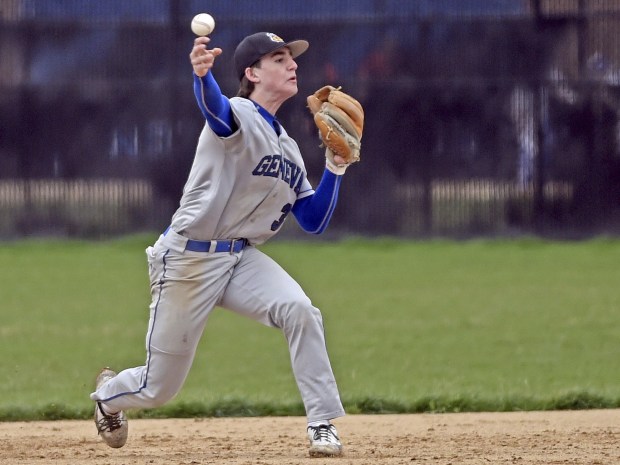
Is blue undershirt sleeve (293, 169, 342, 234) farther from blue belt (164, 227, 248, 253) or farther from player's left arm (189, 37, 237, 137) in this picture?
player's left arm (189, 37, 237, 137)

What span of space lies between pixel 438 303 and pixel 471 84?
4597 millimetres

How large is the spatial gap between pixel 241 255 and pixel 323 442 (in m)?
0.84

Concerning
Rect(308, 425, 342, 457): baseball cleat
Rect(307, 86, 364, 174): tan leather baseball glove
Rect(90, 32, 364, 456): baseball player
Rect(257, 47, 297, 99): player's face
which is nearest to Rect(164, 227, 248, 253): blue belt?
Rect(90, 32, 364, 456): baseball player

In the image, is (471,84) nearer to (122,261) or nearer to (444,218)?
(444,218)

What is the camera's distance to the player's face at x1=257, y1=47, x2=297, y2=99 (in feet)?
18.2

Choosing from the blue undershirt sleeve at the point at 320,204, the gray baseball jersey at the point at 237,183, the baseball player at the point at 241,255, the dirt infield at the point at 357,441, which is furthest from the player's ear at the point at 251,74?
the dirt infield at the point at 357,441

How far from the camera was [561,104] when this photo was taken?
15469mm

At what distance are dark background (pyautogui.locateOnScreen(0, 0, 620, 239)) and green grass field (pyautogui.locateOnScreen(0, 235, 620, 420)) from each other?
0.53m

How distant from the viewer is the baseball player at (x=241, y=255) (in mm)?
5363

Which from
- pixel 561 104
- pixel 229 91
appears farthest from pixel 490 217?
pixel 229 91

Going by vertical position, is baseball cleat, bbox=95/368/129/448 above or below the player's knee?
below

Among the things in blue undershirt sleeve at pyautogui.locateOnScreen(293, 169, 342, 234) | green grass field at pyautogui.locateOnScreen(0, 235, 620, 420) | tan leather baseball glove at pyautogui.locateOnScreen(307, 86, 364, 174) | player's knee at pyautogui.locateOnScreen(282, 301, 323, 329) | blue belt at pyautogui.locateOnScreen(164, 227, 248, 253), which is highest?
tan leather baseball glove at pyautogui.locateOnScreen(307, 86, 364, 174)

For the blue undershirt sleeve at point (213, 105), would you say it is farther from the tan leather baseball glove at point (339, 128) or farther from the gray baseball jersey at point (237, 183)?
the tan leather baseball glove at point (339, 128)

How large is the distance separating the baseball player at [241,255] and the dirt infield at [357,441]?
30cm
